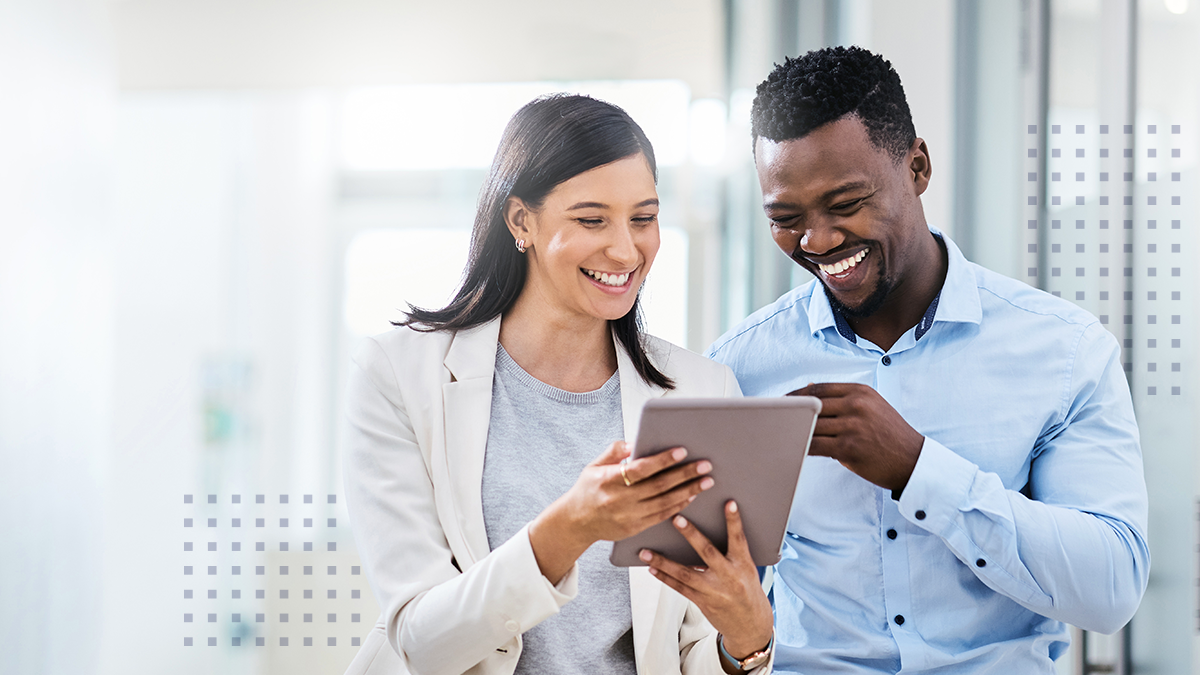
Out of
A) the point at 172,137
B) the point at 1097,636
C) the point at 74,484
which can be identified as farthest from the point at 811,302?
the point at 74,484

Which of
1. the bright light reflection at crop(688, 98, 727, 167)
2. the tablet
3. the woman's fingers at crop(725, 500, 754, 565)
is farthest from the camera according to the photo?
the bright light reflection at crop(688, 98, 727, 167)

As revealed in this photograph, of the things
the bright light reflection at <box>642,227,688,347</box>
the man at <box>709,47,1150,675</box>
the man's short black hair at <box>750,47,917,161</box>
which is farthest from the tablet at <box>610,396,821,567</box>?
the bright light reflection at <box>642,227,688,347</box>

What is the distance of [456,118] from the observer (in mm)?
2021

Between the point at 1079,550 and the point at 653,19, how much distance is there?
4.66ft

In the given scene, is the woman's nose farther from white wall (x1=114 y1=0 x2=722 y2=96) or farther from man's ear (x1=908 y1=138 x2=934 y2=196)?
white wall (x1=114 y1=0 x2=722 y2=96)

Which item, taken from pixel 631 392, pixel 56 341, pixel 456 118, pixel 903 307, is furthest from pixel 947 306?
pixel 56 341

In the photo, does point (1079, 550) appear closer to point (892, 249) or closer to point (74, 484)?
point (892, 249)

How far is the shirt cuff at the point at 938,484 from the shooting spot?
3.93 feet

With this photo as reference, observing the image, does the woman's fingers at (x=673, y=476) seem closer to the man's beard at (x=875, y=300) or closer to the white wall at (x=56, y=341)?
the man's beard at (x=875, y=300)

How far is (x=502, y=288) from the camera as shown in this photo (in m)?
1.40

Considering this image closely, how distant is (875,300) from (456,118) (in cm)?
111

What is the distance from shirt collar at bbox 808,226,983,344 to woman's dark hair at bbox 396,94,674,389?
315 mm

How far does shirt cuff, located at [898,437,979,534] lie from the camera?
1.20 m

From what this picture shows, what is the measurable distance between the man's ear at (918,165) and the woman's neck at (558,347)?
592 millimetres
